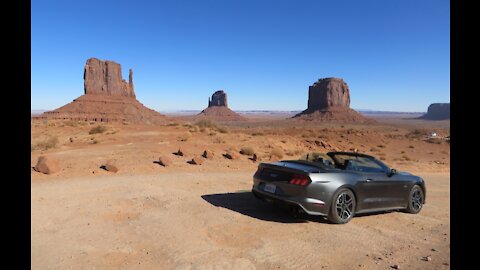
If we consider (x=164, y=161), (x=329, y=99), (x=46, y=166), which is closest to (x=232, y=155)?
(x=164, y=161)

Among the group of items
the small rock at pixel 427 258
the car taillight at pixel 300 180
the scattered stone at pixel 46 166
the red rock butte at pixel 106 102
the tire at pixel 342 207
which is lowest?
the small rock at pixel 427 258

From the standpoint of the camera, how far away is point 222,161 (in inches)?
617

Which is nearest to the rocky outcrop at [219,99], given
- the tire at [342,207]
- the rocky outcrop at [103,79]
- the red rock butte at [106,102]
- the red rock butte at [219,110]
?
the red rock butte at [219,110]

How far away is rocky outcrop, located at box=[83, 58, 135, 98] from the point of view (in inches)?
3964

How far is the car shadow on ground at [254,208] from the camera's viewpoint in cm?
669

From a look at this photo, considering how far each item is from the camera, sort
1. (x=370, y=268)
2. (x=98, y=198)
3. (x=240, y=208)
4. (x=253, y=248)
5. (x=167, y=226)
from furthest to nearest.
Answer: (x=98, y=198)
(x=240, y=208)
(x=167, y=226)
(x=253, y=248)
(x=370, y=268)

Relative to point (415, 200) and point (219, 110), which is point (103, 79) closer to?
point (219, 110)

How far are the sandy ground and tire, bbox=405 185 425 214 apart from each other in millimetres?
164

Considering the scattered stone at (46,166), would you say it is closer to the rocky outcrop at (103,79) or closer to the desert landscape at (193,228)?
the desert landscape at (193,228)

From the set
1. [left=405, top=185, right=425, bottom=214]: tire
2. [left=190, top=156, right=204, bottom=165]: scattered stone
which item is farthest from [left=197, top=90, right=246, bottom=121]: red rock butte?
[left=405, top=185, right=425, bottom=214]: tire
